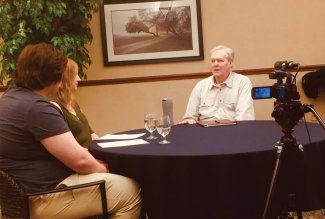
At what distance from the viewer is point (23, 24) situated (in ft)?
12.2

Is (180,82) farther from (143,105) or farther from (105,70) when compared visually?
(105,70)

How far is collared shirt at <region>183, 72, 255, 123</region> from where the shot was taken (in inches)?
143

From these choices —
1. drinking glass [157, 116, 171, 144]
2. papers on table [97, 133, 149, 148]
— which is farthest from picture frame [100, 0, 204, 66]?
drinking glass [157, 116, 171, 144]

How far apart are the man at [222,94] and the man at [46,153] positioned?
161 centimetres

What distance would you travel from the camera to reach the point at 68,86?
2828 mm

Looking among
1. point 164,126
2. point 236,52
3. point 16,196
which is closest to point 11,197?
point 16,196

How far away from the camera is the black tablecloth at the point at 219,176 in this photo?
6.75ft

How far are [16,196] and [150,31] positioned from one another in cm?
284

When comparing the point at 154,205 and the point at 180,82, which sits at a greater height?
the point at 180,82

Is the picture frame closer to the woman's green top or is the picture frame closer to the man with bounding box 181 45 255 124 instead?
the man with bounding box 181 45 255 124

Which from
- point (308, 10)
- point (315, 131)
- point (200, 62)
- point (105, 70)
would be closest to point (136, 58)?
point (105, 70)

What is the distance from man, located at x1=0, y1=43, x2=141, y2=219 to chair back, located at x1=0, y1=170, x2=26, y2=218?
58mm

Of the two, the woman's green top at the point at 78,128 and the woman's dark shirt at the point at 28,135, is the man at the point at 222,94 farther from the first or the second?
the woman's dark shirt at the point at 28,135

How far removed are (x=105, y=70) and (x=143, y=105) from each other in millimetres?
526
